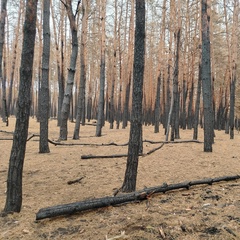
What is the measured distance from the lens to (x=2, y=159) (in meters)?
5.93

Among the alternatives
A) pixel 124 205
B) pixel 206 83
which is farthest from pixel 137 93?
pixel 206 83

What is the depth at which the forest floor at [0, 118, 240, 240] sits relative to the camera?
98.1 inches

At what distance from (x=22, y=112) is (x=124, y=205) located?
172 centimetres

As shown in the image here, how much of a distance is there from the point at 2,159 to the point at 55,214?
12.3 ft

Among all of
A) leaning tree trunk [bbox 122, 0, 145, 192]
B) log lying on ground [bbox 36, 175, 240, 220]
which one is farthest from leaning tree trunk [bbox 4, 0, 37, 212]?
leaning tree trunk [bbox 122, 0, 145, 192]

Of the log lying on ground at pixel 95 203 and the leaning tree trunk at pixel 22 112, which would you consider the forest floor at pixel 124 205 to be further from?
the leaning tree trunk at pixel 22 112

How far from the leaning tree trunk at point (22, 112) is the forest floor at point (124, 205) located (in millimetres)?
279

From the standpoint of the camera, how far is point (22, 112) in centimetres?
294

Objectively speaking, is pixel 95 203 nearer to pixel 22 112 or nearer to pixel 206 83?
pixel 22 112

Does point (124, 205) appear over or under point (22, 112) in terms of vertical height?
under

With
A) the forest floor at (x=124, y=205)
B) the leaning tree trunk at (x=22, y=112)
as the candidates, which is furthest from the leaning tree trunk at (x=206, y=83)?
the leaning tree trunk at (x=22, y=112)

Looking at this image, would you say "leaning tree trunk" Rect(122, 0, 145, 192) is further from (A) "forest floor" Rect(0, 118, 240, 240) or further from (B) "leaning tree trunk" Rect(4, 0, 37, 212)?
(B) "leaning tree trunk" Rect(4, 0, 37, 212)

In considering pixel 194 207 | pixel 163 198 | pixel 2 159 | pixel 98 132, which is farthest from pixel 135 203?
pixel 98 132

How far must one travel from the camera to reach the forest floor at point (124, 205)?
2492mm
